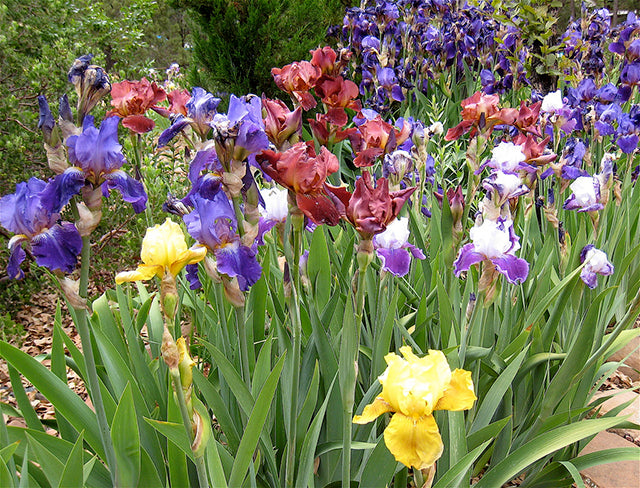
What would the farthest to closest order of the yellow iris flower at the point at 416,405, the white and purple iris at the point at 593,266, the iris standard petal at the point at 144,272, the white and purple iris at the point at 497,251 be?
the white and purple iris at the point at 593,266
the white and purple iris at the point at 497,251
the iris standard petal at the point at 144,272
the yellow iris flower at the point at 416,405

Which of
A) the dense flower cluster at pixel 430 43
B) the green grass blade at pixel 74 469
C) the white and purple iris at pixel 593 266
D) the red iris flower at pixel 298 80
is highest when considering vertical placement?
the dense flower cluster at pixel 430 43

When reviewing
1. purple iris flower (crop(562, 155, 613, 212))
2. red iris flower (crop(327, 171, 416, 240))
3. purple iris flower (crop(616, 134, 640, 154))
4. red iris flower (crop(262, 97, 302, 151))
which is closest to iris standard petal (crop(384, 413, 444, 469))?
red iris flower (crop(327, 171, 416, 240))

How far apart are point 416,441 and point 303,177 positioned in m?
0.57

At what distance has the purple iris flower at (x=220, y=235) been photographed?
3.62ft

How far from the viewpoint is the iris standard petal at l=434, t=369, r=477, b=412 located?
32.4 inches

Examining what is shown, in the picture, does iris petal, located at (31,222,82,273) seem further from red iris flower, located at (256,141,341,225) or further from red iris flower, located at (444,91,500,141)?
red iris flower, located at (444,91,500,141)

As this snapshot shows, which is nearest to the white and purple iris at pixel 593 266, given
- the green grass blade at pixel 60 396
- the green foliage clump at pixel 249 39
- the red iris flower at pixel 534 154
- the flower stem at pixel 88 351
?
the red iris flower at pixel 534 154

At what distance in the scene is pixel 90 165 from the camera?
98 centimetres

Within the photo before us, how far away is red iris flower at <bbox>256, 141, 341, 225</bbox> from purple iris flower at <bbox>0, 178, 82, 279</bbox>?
1.35ft

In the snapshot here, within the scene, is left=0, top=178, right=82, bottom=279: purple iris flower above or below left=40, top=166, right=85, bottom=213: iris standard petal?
below

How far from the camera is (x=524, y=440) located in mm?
1676

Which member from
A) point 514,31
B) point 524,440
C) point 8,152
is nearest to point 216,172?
point 524,440

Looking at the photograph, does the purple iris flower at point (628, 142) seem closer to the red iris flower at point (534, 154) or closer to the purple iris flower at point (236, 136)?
the red iris flower at point (534, 154)

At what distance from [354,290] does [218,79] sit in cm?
422
